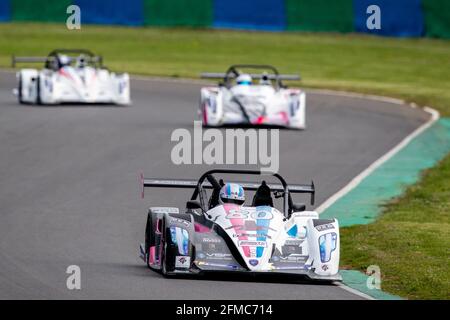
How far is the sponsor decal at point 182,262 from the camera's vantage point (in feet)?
41.1

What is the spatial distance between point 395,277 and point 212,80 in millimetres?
24574

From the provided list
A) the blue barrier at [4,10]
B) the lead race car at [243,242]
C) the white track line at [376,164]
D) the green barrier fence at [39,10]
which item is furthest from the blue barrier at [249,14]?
the lead race car at [243,242]

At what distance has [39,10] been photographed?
43.3 meters

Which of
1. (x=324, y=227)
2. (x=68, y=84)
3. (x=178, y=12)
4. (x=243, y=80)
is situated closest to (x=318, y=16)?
(x=178, y=12)

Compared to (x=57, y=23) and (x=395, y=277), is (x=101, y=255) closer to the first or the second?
(x=395, y=277)

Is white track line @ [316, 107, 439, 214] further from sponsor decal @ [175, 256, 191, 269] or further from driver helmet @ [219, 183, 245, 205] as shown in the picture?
sponsor decal @ [175, 256, 191, 269]

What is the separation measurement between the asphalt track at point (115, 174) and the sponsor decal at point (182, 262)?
19cm

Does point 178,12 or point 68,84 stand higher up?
point 178,12

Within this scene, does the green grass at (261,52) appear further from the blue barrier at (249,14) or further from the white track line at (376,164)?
the white track line at (376,164)

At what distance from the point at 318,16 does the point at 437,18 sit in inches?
143

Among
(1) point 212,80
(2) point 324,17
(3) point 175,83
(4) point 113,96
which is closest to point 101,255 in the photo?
(4) point 113,96

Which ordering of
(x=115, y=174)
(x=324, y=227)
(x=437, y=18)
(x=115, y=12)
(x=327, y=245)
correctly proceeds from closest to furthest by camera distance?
(x=327, y=245)
(x=324, y=227)
(x=115, y=174)
(x=437, y=18)
(x=115, y=12)

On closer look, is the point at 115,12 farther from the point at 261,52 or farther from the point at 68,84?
the point at 68,84
